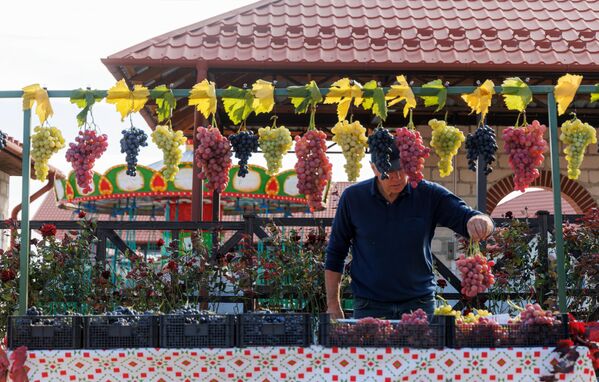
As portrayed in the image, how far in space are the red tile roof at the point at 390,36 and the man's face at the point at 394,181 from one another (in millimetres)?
4212

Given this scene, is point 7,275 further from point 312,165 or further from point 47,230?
point 312,165

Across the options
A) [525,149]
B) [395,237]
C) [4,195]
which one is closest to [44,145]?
[395,237]

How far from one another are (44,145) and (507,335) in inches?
92.1

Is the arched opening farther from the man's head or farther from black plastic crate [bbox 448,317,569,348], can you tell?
black plastic crate [bbox 448,317,569,348]

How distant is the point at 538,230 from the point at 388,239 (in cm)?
306

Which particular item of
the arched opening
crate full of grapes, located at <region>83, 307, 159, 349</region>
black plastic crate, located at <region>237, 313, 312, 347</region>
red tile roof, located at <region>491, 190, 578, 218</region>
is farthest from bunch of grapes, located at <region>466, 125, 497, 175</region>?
red tile roof, located at <region>491, 190, 578, 218</region>

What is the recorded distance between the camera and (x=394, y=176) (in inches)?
162

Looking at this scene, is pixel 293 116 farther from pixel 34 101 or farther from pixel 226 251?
pixel 34 101

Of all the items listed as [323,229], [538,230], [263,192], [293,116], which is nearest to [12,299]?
[323,229]

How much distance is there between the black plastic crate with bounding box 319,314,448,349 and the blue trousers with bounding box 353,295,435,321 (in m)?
0.73

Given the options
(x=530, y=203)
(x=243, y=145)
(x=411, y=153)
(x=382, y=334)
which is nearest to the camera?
(x=382, y=334)

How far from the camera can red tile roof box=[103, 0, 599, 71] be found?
27.2ft

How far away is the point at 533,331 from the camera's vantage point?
3.48m

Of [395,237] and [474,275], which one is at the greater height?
[395,237]
